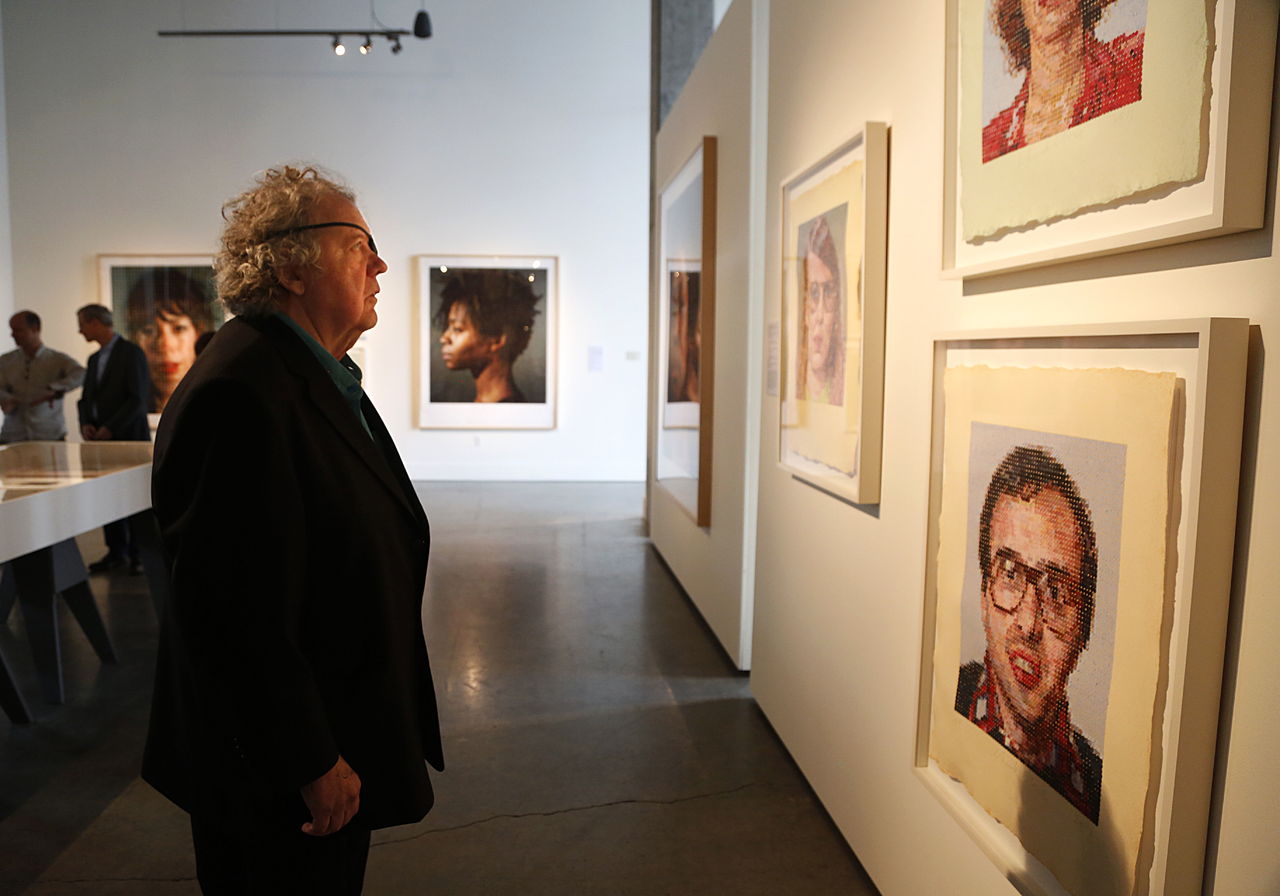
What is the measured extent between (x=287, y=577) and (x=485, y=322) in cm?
1110

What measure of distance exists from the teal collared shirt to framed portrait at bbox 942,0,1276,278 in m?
1.27

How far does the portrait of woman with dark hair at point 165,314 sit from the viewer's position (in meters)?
12.2

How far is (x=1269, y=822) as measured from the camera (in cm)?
125

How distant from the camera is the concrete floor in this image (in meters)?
2.95

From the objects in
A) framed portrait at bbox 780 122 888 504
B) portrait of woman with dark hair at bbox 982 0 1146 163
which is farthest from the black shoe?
portrait of woman with dark hair at bbox 982 0 1146 163

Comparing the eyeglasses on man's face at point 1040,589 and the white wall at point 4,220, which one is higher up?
the white wall at point 4,220

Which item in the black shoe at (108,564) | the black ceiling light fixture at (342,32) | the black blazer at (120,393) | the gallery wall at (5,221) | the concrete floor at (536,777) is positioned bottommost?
the black shoe at (108,564)

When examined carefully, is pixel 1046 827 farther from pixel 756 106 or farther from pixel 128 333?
pixel 128 333

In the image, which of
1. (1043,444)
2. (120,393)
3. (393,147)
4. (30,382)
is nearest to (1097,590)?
(1043,444)

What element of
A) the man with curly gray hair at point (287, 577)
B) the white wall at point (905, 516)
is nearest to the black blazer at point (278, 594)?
the man with curly gray hair at point (287, 577)

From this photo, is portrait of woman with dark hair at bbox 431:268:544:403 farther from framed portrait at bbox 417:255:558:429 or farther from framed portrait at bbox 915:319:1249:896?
framed portrait at bbox 915:319:1249:896

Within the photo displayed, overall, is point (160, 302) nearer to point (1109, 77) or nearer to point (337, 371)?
point (337, 371)

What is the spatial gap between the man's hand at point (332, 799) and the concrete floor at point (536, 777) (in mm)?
1318

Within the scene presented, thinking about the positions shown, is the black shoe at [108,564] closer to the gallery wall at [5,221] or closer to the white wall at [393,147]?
the white wall at [393,147]
